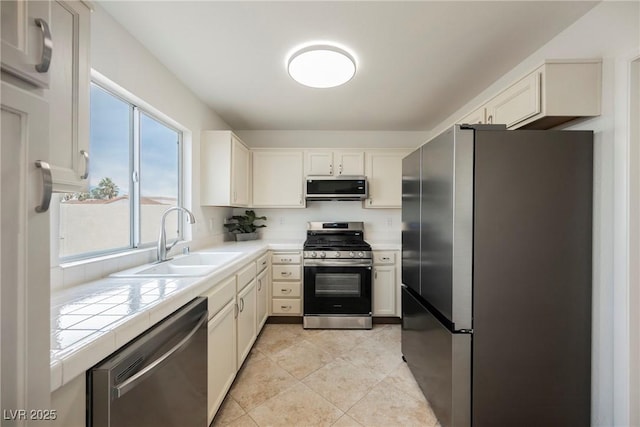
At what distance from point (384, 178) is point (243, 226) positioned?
77.6 inches

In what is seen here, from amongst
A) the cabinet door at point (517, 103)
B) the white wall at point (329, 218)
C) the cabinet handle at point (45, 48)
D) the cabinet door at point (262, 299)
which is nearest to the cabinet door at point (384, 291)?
the white wall at point (329, 218)

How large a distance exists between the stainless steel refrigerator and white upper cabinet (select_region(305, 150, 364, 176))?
79.9 inches

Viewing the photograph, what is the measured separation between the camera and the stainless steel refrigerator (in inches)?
52.2

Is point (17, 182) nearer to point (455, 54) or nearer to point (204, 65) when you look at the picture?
point (204, 65)

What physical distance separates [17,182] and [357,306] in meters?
2.83

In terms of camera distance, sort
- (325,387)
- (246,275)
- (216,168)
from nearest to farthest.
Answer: (325,387) < (246,275) < (216,168)

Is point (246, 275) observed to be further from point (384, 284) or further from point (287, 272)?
point (384, 284)

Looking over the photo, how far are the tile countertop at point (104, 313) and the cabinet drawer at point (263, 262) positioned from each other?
1.08 m

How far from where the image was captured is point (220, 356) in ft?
5.28

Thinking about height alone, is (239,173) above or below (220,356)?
above

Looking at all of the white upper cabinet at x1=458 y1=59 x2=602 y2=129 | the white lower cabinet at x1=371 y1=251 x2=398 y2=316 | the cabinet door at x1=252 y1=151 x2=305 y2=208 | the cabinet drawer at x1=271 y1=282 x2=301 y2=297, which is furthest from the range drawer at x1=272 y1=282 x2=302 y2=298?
the white upper cabinet at x1=458 y1=59 x2=602 y2=129

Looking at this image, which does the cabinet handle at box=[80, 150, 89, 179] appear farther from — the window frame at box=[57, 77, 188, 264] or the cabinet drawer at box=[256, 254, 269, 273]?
the cabinet drawer at box=[256, 254, 269, 273]

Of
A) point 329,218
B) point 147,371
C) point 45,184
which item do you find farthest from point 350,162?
point 45,184

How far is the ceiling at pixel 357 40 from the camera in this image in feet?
4.61
